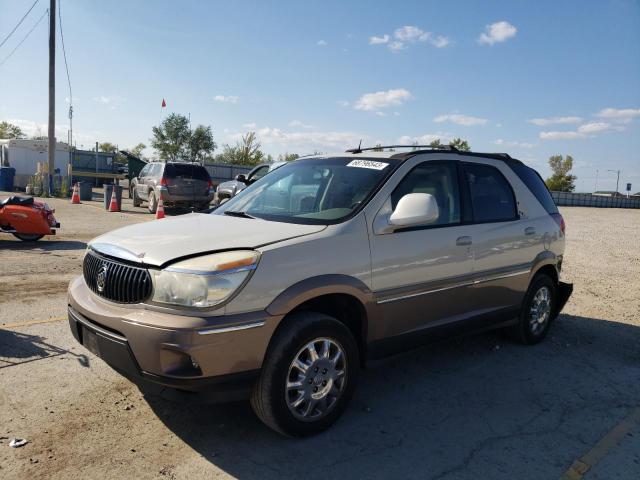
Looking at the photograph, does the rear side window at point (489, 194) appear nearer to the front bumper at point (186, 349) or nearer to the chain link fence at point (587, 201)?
the front bumper at point (186, 349)

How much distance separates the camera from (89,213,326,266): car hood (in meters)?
3.00

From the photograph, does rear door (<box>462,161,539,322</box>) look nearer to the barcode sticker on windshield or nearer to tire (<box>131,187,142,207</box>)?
the barcode sticker on windshield

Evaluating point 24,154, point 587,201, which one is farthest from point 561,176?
point 24,154

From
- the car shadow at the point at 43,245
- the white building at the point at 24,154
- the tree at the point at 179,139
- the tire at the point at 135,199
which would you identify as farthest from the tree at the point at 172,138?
the car shadow at the point at 43,245

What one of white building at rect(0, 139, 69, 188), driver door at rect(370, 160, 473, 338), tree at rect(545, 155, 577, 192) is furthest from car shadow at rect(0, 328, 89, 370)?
tree at rect(545, 155, 577, 192)

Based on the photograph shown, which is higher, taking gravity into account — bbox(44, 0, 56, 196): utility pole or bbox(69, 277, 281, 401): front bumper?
bbox(44, 0, 56, 196): utility pole

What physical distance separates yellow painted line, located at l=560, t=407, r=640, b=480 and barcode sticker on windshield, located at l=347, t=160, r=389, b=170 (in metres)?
2.33

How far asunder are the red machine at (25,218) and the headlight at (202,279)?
7.78 meters

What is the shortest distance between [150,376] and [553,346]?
4202mm

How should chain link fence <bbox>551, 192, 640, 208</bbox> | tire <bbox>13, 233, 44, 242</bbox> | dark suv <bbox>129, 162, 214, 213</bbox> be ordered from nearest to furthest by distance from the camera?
tire <bbox>13, 233, 44, 242</bbox>
dark suv <bbox>129, 162, 214, 213</bbox>
chain link fence <bbox>551, 192, 640, 208</bbox>

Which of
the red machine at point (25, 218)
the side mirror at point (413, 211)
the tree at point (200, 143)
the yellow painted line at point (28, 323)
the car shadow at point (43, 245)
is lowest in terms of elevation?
the yellow painted line at point (28, 323)

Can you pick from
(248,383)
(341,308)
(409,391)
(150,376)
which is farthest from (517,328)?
(150,376)

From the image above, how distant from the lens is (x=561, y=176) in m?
84.0

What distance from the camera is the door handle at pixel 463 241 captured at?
4.11 m
